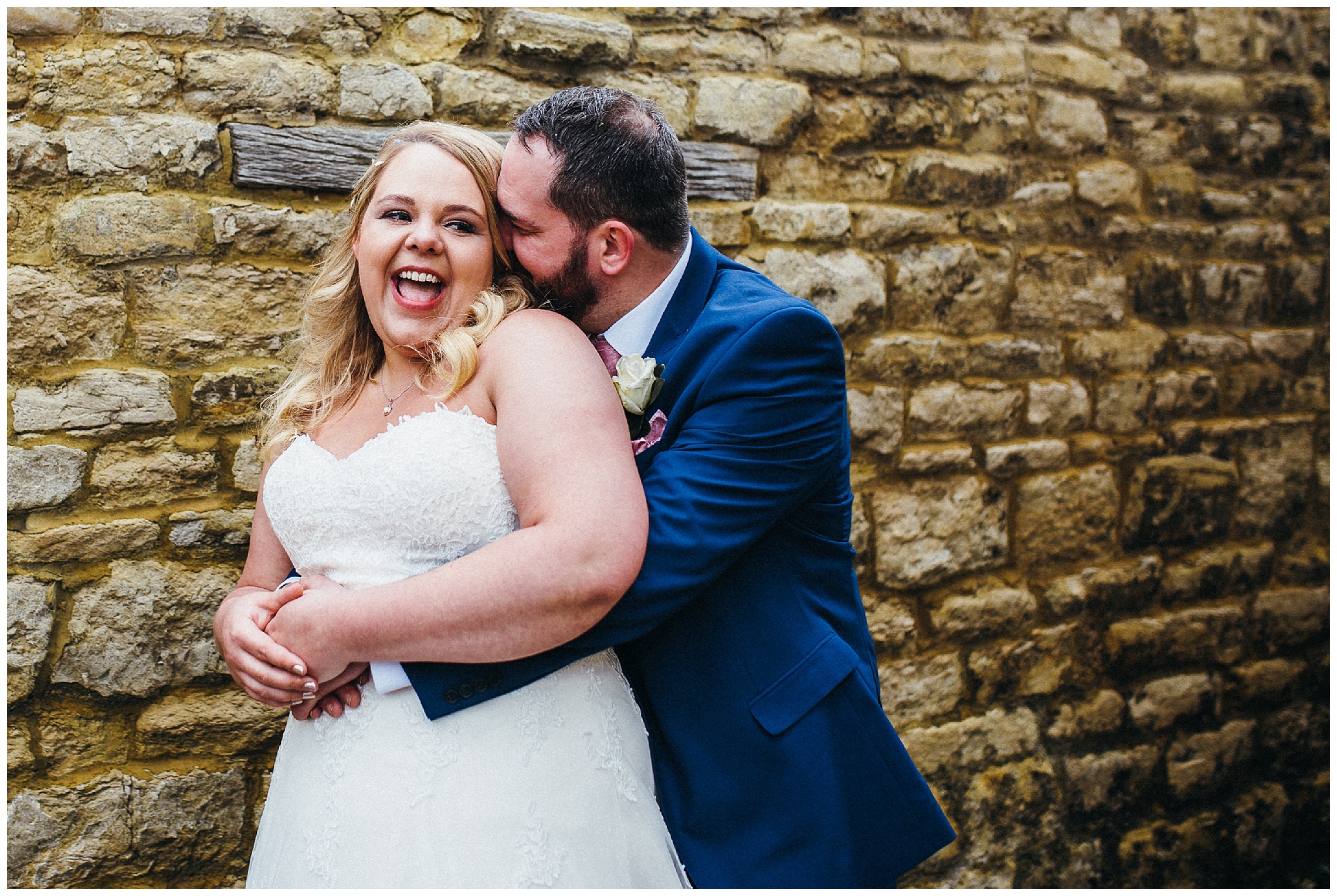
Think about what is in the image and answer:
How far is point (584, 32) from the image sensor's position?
259 cm

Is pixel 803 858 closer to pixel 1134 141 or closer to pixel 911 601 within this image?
pixel 911 601

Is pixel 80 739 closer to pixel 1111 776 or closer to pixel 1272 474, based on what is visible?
pixel 1111 776

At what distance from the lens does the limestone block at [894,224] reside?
298cm

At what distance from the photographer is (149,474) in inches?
88.2

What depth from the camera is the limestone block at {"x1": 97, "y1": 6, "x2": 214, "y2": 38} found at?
2191mm

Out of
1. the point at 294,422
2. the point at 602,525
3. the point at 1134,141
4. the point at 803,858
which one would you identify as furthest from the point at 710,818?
the point at 1134,141

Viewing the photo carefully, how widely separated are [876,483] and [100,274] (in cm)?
227

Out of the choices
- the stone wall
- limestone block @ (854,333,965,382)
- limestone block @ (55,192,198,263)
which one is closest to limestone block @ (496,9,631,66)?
the stone wall

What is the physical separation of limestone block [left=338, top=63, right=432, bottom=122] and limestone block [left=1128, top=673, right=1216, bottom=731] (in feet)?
10.6

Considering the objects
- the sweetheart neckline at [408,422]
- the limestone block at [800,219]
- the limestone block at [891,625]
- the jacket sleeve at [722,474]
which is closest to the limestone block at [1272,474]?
the limestone block at [891,625]

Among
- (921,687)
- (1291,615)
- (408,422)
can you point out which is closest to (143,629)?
(408,422)

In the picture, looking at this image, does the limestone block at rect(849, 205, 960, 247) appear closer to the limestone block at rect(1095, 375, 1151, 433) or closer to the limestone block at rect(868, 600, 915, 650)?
the limestone block at rect(1095, 375, 1151, 433)

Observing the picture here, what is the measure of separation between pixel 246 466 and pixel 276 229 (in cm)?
61

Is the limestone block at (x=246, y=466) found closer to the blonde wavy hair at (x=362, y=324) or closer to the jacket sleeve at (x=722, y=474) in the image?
the blonde wavy hair at (x=362, y=324)
